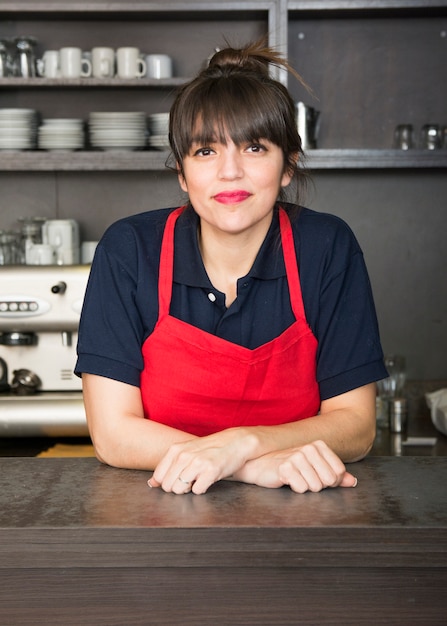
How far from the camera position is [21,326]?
7.84 feet

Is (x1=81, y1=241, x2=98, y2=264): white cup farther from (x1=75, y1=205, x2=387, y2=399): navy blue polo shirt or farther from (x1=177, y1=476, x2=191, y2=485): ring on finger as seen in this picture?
(x1=177, y1=476, x2=191, y2=485): ring on finger

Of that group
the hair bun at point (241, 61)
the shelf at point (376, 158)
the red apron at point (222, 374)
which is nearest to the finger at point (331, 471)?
the red apron at point (222, 374)

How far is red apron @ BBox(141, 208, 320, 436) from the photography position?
4.79 feet

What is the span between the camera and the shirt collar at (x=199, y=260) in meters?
1.49

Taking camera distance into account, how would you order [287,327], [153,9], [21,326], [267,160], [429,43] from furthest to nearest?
1. [429,43]
2. [153,9]
3. [21,326]
4. [287,327]
5. [267,160]

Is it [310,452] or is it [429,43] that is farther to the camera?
[429,43]

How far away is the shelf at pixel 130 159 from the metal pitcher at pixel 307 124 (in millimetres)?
48

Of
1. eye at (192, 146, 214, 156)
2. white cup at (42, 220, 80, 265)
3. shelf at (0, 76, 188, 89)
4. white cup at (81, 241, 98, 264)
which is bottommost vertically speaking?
white cup at (81, 241, 98, 264)

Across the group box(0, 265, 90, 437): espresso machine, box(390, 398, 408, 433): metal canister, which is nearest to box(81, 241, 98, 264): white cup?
box(0, 265, 90, 437): espresso machine

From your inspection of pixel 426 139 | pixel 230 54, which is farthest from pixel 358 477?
pixel 426 139

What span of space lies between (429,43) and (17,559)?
2482mm

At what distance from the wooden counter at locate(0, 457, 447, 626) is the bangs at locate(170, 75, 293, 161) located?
61 centimetres

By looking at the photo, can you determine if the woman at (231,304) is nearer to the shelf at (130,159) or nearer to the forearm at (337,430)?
the forearm at (337,430)

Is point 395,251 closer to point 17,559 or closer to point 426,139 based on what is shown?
point 426,139
